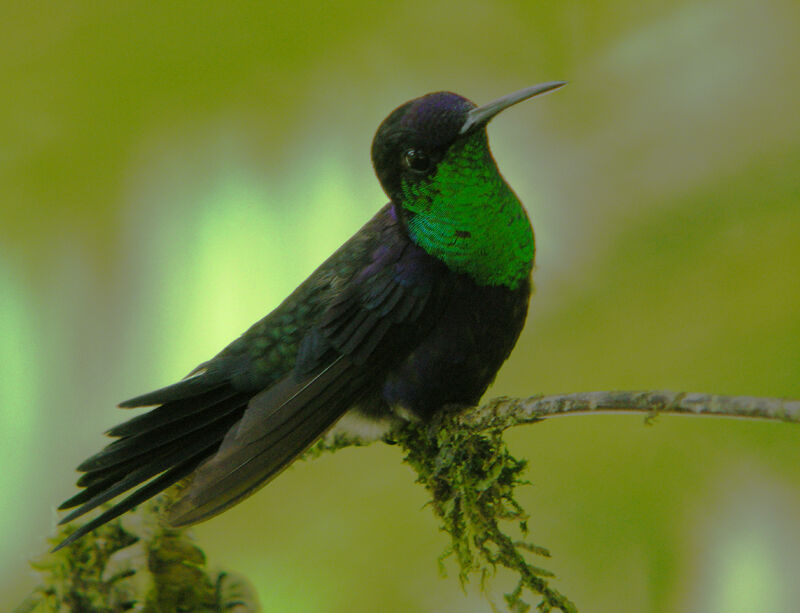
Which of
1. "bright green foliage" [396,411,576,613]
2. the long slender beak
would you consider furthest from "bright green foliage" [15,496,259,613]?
the long slender beak

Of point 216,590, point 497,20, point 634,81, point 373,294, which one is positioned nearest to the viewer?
point 216,590

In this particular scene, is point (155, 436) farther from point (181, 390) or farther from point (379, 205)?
point (379, 205)

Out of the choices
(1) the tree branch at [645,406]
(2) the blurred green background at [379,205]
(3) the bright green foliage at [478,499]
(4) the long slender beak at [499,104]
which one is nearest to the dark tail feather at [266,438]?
(3) the bright green foliage at [478,499]

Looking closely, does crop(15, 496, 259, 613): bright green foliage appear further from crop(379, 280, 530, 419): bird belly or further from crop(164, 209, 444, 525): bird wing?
crop(379, 280, 530, 419): bird belly

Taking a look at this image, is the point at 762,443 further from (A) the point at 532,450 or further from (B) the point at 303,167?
(B) the point at 303,167

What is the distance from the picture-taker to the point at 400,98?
9.65 feet

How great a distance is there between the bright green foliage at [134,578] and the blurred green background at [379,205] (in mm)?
869

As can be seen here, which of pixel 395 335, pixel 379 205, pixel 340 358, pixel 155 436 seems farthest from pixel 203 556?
pixel 379 205

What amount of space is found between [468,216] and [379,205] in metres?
1.02

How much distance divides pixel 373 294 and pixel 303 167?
1237mm

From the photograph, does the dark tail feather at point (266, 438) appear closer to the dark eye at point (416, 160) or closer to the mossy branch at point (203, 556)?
the mossy branch at point (203, 556)

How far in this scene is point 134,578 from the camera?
165cm

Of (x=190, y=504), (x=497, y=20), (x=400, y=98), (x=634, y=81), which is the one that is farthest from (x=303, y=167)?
(x=190, y=504)

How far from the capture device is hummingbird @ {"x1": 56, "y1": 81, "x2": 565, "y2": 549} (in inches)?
67.1
